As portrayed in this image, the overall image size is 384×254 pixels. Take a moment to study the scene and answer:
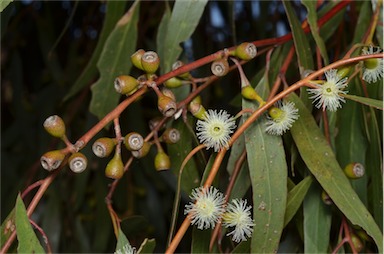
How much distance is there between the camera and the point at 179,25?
102 centimetres

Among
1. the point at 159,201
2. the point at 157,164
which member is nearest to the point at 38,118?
the point at 159,201

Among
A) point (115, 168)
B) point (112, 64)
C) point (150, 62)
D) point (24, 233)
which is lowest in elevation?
point (24, 233)

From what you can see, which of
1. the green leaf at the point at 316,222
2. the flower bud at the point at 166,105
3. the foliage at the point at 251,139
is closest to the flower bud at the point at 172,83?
the foliage at the point at 251,139

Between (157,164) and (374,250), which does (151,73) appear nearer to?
(157,164)

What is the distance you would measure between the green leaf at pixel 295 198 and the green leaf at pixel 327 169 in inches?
1.8

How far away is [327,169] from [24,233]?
0.38 metres

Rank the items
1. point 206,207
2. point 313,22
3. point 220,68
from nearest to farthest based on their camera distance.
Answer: point 206,207, point 220,68, point 313,22

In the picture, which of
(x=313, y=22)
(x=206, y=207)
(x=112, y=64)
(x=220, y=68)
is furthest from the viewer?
(x=112, y=64)

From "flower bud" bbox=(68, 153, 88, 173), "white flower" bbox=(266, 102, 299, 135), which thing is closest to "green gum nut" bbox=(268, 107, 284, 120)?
"white flower" bbox=(266, 102, 299, 135)

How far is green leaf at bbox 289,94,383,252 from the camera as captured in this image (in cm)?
82

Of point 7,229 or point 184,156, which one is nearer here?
point 7,229

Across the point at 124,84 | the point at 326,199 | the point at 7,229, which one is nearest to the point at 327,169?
the point at 326,199

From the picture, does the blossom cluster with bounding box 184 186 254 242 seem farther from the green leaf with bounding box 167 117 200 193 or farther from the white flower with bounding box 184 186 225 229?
the green leaf with bounding box 167 117 200 193

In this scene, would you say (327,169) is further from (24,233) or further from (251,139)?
(24,233)
